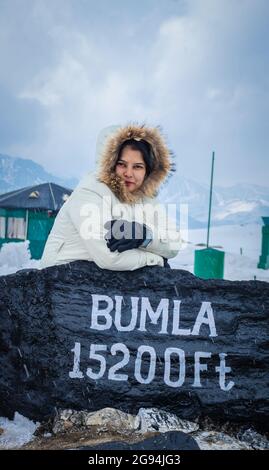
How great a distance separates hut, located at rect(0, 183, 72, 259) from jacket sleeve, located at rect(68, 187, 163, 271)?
894 cm

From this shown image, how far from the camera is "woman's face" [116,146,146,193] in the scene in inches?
116

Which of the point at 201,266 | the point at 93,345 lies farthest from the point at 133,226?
the point at 201,266

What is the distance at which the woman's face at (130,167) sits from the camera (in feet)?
9.67

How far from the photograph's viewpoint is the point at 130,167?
296cm

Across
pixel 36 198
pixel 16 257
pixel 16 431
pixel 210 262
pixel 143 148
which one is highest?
pixel 36 198

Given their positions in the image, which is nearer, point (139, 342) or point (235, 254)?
point (139, 342)

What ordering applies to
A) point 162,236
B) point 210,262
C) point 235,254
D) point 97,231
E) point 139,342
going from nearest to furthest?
point 97,231
point 162,236
point 139,342
point 210,262
point 235,254

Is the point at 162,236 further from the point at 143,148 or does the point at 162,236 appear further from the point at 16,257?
the point at 16,257

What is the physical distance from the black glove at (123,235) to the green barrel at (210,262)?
20.4 ft

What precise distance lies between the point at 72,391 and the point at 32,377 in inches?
13.6

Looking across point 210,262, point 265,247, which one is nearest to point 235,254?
point 265,247

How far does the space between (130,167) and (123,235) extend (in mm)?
599

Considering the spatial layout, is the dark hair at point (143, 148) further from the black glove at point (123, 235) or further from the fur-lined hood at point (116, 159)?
the black glove at point (123, 235)

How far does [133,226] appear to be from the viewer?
271 cm
